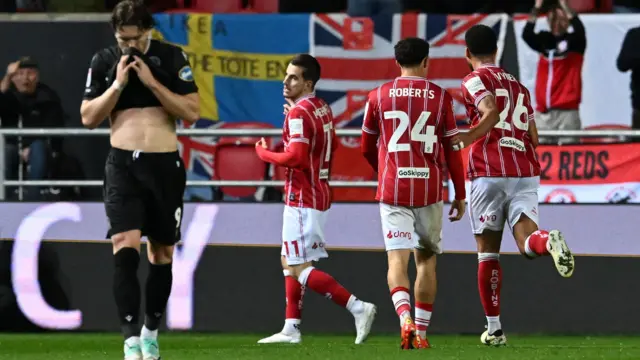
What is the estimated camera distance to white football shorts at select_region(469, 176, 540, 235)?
9.39 meters

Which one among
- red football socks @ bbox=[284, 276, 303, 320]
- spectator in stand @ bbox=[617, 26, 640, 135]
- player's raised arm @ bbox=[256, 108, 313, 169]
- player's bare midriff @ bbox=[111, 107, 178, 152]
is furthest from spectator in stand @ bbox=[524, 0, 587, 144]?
player's bare midriff @ bbox=[111, 107, 178, 152]

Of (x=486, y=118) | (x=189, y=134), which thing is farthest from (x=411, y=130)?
(x=189, y=134)

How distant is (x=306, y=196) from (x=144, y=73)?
9.08ft

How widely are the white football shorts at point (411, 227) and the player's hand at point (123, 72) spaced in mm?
2246

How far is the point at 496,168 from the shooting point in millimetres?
9359

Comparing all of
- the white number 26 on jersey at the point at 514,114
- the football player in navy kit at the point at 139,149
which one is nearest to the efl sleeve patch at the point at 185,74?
the football player in navy kit at the point at 139,149

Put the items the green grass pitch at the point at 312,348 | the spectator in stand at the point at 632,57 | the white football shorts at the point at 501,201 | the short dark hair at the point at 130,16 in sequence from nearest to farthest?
1. the short dark hair at the point at 130,16
2. the green grass pitch at the point at 312,348
3. the white football shorts at the point at 501,201
4. the spectator in stand at the point at 632,57

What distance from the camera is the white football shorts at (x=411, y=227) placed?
29.8 ft

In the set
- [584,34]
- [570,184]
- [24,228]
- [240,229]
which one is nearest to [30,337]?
[24,228]

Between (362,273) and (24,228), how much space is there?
9.62 feet

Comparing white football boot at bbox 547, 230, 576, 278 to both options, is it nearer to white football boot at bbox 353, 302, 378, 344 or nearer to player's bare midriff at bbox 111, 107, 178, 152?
white football boot at bbox 353, 302, 378, 344

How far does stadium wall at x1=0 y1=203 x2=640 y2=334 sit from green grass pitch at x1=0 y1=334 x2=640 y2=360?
30cm

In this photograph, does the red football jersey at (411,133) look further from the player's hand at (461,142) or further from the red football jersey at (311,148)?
the red football jersey at (311,148)

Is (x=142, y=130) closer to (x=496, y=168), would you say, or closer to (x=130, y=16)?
(x=130, y=16)
